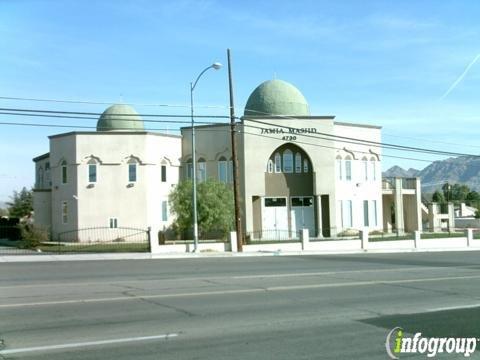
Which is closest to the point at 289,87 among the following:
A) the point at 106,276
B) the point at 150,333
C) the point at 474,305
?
the point at 106,276

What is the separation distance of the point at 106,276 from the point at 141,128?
104 feet

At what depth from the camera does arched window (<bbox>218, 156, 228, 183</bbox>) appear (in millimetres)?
44438

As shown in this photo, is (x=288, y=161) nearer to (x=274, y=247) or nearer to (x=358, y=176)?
(x=358, y=176)

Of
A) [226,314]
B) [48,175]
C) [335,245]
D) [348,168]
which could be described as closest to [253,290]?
[226,314]

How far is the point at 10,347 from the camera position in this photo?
762 cm

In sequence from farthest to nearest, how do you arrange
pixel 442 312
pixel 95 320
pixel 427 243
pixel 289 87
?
pixel 289 87 → pixel 427 243 → pixel 442 312 → pixel 95 320

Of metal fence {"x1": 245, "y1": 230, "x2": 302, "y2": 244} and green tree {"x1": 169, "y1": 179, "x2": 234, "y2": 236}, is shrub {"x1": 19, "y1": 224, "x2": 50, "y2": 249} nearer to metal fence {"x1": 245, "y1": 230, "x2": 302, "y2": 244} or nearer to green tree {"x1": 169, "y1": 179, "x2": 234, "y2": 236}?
green tree {"x1": 169, "y1": 179, "x2": 234, "y2": 236}

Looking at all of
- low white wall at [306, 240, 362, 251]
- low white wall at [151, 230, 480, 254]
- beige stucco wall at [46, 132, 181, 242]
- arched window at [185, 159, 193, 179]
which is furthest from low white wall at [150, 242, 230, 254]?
arched window at [185, 159, 193, 179]

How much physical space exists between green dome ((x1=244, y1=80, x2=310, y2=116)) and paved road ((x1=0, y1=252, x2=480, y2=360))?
98.0 feet

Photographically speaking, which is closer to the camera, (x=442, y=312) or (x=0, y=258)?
(x=442, y=312)

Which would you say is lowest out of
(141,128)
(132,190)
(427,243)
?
(427,243)

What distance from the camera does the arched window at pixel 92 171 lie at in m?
42.3

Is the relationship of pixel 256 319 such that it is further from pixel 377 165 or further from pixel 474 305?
pixel 377 165

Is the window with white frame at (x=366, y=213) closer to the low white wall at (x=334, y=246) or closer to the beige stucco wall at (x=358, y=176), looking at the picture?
the beige stucco wall at (x=358, y=176)
